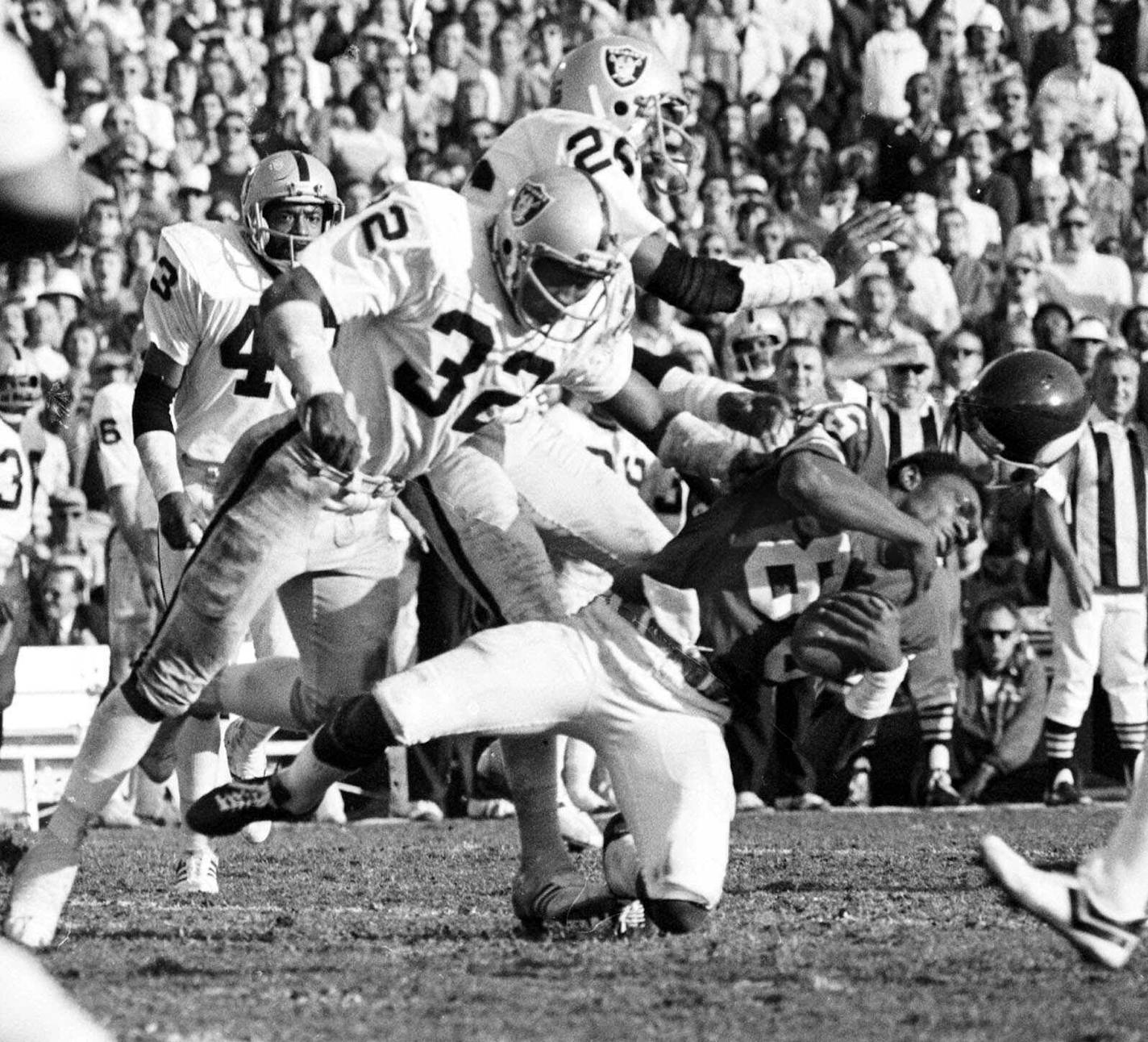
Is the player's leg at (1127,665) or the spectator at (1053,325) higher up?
the spectator at (1053,325)

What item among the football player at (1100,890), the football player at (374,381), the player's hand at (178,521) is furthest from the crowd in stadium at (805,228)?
the football player at (1100,890)

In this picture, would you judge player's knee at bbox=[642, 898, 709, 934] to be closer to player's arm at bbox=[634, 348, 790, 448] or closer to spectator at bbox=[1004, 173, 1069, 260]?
player's arm at bbox=[634, 348, 790, 448]

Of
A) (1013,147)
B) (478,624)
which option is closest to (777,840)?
(478,624)

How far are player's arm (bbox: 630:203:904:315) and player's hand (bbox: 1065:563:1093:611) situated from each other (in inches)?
129

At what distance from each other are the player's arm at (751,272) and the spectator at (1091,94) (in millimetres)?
6476

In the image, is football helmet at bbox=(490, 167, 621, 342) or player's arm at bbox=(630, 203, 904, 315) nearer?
football helmet at bbox=(490, 167, 621, 342)

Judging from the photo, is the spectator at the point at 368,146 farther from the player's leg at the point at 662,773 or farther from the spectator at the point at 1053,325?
the player's leg at the point at 662,773

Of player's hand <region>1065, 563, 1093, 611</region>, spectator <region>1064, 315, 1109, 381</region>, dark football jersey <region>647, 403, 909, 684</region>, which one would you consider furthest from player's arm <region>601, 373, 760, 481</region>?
spectator <region>1064, 315, 1109, 381</region>

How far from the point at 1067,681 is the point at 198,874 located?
3974 mm

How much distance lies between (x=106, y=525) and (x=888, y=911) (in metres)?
4.96

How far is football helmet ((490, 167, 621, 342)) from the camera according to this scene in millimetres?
4629

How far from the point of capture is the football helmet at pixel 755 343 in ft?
28.7

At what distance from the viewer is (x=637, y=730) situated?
4.66 meters

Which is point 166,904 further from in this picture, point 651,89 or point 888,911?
point 651,89
